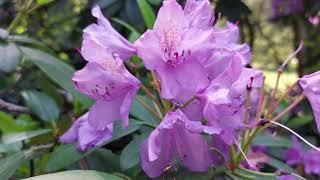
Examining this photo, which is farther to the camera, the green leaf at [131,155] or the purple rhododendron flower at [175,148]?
the green leaf at [131,155]

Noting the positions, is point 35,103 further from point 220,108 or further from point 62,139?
point 220,108

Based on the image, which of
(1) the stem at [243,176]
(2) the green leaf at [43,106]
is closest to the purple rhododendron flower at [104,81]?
(1) the stem at [243,176]

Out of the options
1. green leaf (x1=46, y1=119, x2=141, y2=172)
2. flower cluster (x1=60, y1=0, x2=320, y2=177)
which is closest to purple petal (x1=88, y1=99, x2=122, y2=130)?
flower cluster (x1=60, y1=0, x2=320, y2=177)

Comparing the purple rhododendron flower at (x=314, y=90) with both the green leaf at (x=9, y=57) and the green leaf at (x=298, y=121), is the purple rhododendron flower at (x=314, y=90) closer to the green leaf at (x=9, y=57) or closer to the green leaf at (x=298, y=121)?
the green leaf at (x=9, y=57)

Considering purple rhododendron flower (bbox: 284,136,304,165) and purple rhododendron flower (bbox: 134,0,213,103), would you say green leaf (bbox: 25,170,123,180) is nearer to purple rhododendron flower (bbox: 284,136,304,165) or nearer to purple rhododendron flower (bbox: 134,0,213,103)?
purple rhododendron flower (bbox: 134,0,213,103)

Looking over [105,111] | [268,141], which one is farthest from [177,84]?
[268,141]
